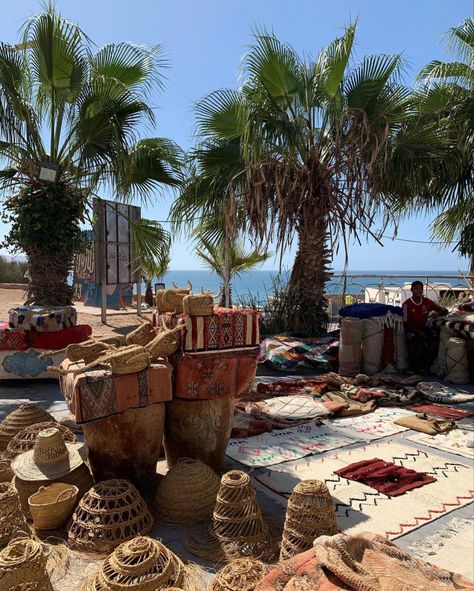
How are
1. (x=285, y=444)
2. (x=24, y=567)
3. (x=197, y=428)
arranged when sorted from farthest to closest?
(x=285, y=444) < (x=197, y=428) < (x=24, y=567)

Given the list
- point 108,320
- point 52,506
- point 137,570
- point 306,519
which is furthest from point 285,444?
point 108,320

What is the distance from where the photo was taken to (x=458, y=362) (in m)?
6.22

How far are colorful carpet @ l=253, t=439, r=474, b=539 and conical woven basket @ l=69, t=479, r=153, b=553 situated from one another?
97cm

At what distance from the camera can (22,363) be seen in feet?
19.7

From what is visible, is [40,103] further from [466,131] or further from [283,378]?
[466,131]

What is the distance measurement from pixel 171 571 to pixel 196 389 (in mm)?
1360

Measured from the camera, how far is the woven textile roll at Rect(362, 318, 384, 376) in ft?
22.0

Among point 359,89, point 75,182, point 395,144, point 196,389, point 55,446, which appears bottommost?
point 55,446

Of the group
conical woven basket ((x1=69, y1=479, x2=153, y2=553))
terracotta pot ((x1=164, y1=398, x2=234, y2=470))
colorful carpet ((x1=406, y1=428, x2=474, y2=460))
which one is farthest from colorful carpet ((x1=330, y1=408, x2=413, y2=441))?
conical woven basket ((x1=69, y1=479, x2=153, y2=553))

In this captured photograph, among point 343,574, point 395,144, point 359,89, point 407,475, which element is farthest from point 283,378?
point 343,574

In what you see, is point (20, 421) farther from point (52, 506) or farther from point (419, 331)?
point (419, 331)

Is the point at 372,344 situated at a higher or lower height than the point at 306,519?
higher

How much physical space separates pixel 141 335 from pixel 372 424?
2348mm

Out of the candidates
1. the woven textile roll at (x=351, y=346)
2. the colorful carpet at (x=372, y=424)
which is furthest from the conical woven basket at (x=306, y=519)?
the woven textile roll at (x=351, y=346)
